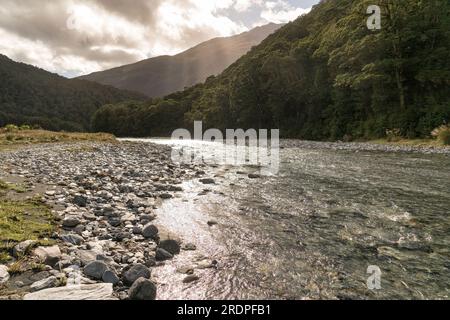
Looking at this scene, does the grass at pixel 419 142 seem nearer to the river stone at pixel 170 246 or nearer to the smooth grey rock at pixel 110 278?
the river stone at pixel 170 246

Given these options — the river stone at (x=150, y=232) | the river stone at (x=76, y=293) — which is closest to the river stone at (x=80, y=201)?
the river stone at (x=150, y=232)

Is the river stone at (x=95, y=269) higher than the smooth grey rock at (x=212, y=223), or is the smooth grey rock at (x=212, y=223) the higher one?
the river stone at (x=95, y=269)

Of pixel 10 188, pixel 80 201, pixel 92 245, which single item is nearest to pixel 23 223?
pixel 92 245

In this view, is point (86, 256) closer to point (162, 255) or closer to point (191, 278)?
point (162, 255)

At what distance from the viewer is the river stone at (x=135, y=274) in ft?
17.7

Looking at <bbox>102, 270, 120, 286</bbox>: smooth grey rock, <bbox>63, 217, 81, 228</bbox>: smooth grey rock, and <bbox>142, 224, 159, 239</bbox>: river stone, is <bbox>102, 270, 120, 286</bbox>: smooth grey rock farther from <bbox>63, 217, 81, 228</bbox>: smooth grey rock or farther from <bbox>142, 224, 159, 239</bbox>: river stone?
<bbox>63, 217, 81, 228</bbox>: smooth grey rock

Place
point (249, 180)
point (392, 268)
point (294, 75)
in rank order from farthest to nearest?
point (294, 75) → point (249, 180) → point (392, 268)

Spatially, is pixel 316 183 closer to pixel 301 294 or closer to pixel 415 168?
pixel 415 168

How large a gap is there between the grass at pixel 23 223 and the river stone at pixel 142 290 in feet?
8.40

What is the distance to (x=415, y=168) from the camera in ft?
61.0

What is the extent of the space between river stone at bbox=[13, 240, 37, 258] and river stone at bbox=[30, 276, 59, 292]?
1220 mm

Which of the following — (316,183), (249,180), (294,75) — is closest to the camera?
(316,183)

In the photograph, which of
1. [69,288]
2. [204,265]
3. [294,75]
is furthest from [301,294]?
[294,75]

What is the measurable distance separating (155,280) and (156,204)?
553cm
